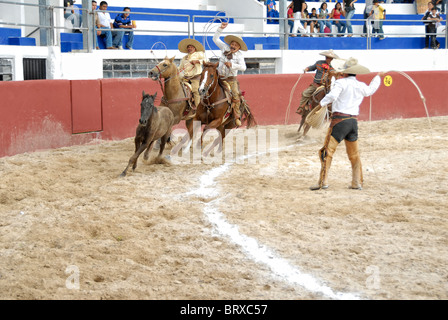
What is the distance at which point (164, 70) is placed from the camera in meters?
10.5

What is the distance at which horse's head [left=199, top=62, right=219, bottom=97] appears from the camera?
1069cm

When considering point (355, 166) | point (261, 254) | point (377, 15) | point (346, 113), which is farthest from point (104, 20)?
point (261, 254)

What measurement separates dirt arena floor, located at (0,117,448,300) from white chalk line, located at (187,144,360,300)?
17 mm

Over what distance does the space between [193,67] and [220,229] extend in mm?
5400

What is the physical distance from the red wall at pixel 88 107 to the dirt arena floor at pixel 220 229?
0.63m

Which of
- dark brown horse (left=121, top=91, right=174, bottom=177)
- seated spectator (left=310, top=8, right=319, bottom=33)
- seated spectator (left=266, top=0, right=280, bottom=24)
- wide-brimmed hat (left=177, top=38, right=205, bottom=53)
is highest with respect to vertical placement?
seated spectator (left=266, top=0, right=280, bottom=24)

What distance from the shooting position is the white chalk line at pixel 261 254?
5047 mm

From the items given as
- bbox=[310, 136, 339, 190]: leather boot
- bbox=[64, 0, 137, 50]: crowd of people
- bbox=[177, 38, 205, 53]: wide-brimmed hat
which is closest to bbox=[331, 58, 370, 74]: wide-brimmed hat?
bbox=[310, 136, 339, 190]: leather boot

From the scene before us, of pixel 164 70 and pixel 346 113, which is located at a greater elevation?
pixel 164 70

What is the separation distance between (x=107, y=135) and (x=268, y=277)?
8226 millimetres

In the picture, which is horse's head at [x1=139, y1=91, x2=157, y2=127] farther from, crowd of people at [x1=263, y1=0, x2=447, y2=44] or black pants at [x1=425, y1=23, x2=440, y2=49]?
black pants at [x1=425, y1=23, x2=440, y2=49]

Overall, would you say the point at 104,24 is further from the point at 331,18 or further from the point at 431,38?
the point at 431,38

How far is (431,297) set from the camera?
480 centimetres

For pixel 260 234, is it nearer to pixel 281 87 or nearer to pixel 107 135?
pixel 107 135
